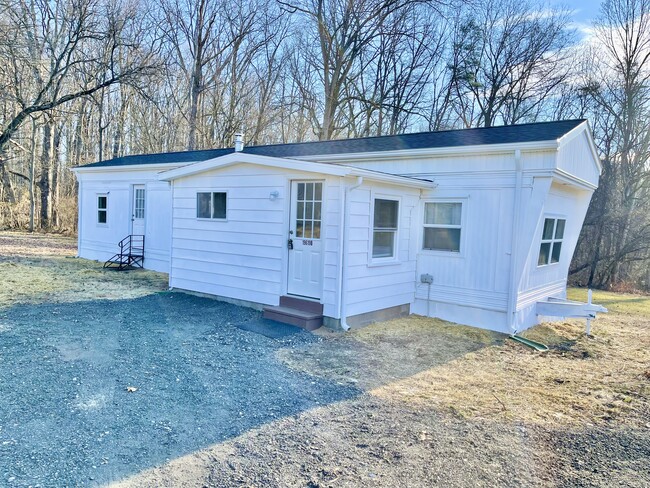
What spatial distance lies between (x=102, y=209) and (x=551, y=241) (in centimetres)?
1186

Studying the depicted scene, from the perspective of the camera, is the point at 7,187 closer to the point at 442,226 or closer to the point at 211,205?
the point at 211,205

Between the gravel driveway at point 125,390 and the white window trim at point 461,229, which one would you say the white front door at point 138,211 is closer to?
the gravel driveway at point 125,390

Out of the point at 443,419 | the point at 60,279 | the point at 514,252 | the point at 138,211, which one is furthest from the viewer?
the point at 138,211

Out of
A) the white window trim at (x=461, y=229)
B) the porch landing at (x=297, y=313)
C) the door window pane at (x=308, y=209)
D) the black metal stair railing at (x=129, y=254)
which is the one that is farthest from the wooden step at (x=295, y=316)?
the black metal stair railing at (x=129, y=254)

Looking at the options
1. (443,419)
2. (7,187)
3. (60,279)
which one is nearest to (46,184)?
(7,187)

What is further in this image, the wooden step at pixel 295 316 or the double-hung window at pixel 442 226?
the double-hung window at pixel 442 226

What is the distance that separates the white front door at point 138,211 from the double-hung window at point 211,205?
438 cm

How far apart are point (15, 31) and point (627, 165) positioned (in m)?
19.8

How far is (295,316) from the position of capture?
21.6ft

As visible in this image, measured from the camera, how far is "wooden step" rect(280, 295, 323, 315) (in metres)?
6.68

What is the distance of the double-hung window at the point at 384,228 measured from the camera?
22.9ft

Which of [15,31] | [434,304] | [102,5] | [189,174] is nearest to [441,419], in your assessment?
[434,304]

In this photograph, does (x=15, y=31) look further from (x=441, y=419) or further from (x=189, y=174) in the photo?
(x=441, y=419)

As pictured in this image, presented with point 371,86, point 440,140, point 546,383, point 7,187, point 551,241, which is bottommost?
point 546,383
